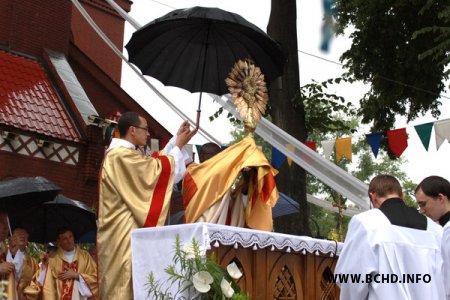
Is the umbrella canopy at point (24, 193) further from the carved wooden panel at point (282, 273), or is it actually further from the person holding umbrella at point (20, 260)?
the carved wooden panel at point (282, 273)

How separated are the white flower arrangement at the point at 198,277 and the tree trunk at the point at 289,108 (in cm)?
673

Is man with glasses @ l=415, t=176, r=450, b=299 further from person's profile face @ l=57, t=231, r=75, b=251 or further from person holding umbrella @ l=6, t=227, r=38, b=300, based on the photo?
person holding umbrella @ l=6, t=227, r=38, b=300

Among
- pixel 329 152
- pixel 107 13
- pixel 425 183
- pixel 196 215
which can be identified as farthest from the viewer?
pixel 107 13

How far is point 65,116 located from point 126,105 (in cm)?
249

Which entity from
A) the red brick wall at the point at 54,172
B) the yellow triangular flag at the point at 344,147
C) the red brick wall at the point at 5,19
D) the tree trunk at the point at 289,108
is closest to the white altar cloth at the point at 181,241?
the tree trunk at the point at 289,108

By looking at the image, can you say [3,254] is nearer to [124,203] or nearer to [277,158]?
[124,203]

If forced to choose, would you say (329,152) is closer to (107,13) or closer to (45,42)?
(45,42)

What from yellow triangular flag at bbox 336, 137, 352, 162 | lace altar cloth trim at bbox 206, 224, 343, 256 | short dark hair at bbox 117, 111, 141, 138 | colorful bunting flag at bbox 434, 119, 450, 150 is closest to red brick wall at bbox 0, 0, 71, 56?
yellow triangular flag at bbox 336, 137, 352, 162

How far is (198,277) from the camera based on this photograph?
5.41 metres

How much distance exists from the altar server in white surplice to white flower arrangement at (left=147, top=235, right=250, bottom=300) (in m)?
0.84

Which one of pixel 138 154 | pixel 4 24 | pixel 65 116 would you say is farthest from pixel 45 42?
pixel 138 154

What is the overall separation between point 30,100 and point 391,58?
24.5 feet

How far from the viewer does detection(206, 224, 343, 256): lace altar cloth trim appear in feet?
18.9

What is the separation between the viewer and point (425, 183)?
5.86 meters
